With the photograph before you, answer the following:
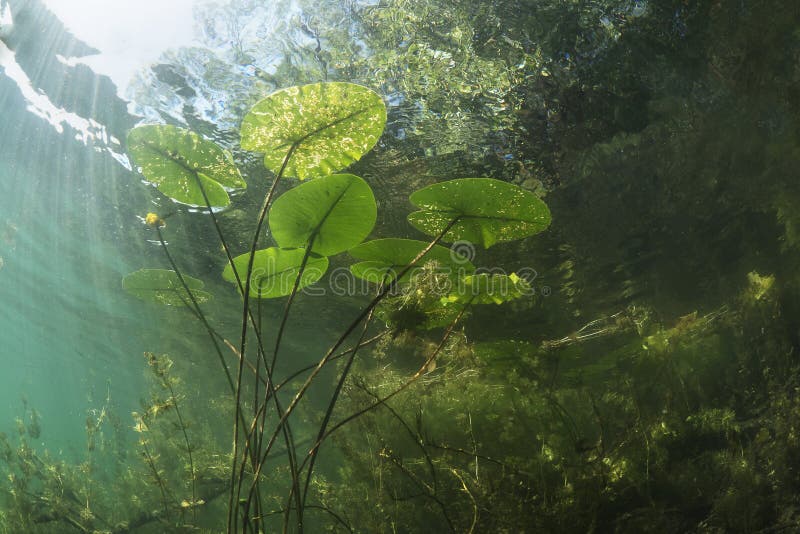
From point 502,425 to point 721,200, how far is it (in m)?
6.78

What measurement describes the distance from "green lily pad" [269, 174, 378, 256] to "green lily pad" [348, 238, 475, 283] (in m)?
0.26

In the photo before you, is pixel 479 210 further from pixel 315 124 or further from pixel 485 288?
pixel 315 124

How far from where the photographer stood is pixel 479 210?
3.31 metres

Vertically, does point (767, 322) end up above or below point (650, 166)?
below

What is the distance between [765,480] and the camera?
28.7 ft

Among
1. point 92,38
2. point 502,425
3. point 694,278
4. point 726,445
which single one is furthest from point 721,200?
point 92,38

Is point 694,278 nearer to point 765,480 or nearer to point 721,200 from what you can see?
point 721,200

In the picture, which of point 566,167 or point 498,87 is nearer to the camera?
point 498,87

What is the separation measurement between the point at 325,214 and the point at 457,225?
3.88 ft

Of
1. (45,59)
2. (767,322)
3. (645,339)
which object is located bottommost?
(645,339)

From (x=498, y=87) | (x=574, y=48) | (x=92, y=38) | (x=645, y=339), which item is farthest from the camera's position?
(x=645, y=339)

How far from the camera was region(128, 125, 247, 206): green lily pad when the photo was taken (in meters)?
2.88

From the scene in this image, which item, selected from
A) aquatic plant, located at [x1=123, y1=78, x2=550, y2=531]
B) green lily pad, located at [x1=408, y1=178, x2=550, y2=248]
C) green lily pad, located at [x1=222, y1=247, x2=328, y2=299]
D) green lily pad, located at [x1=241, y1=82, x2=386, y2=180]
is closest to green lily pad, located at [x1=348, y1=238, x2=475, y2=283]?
aquatic plant, located at [x1=123, y1=78, x2=550, y2=531]

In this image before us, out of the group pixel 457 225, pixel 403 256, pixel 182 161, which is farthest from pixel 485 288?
pixel 182 161
